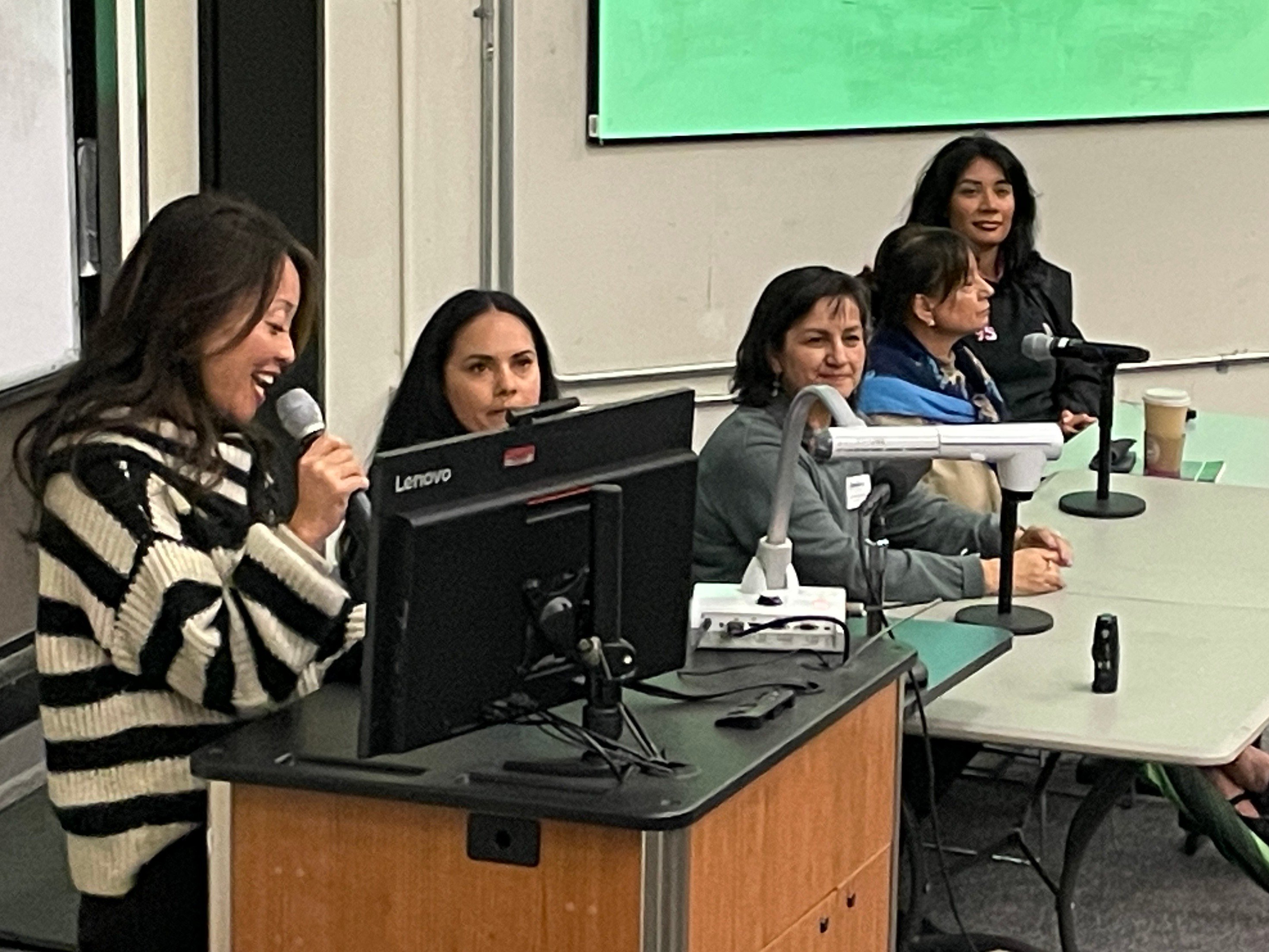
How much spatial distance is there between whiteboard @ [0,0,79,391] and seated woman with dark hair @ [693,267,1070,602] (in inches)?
55.2

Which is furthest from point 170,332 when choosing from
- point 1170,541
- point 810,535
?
point 1170,541

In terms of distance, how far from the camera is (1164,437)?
177 inches

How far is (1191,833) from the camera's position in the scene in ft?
13.2

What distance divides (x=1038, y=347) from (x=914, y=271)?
0.30 m

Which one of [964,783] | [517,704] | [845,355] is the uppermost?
[845,355]

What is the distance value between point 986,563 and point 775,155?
2416 millimetres

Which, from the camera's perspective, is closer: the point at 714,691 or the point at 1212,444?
the point at 714,691

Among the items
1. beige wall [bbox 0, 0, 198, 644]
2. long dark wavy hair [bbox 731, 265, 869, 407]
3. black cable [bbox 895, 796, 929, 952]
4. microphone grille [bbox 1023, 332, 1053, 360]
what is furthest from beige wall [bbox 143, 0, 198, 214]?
black cable [bbox 895, 796, 929, 952]

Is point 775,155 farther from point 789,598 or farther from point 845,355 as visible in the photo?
point 789,598

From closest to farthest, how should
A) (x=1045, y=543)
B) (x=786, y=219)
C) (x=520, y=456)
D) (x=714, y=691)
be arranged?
(x=520, y=456), (x=714, y=691), (x=1045, y=543), (x=786, y=219)

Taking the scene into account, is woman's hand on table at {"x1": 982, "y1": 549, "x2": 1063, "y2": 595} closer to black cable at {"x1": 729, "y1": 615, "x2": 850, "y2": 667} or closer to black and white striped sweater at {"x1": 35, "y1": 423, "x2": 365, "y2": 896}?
black cable at {"x1": 729, "y1": 615, "x2": 850, "y2": 667}

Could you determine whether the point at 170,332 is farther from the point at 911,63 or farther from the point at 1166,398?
the point at 911,63

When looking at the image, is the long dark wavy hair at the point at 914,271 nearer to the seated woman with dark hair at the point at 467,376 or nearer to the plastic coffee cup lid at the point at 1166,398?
the plastic coffee cup lid at the point at 1166,398

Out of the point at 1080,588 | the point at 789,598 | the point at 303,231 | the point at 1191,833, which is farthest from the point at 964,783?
the point at 303,231
